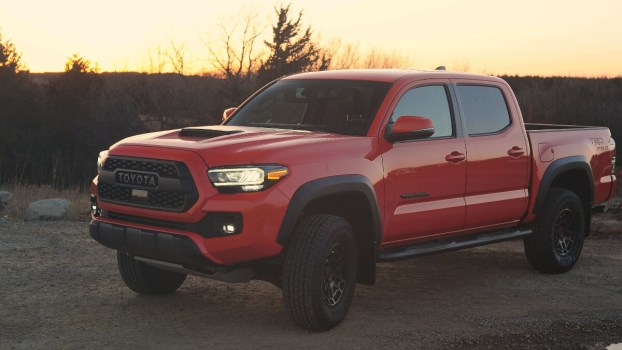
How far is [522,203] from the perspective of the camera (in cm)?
775

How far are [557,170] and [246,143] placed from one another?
12.6 feet

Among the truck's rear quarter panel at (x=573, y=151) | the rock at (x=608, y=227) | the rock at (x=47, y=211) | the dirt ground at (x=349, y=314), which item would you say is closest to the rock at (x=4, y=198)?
the rock at (x=47, y=211)

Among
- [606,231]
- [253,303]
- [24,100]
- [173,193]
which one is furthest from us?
[24,100]

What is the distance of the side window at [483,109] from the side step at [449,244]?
956 millimetres

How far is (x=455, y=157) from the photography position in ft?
22.5

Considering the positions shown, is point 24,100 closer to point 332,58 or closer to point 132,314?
point 332,58

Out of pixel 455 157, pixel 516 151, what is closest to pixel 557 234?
pixel 516 151

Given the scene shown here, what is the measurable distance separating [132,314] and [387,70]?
3.00 meters

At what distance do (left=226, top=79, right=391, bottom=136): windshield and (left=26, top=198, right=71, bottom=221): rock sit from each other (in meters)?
6.19

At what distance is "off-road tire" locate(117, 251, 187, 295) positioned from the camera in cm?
687

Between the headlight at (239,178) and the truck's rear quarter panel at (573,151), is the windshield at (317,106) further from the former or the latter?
the truck's rear quarter panel at (573,151)

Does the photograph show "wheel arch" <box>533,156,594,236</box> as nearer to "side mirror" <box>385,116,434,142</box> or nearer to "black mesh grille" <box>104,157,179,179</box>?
"side mirror" <box>385,116,434,142</box>

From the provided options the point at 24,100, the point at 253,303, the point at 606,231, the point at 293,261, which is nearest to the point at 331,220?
the point at 293,261

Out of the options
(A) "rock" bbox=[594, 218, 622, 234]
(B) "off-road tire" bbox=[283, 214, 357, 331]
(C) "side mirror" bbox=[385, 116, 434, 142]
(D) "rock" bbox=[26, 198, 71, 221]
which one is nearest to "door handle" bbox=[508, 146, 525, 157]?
(C) "side mirror" bbox=[385, 116, 434, 142]
